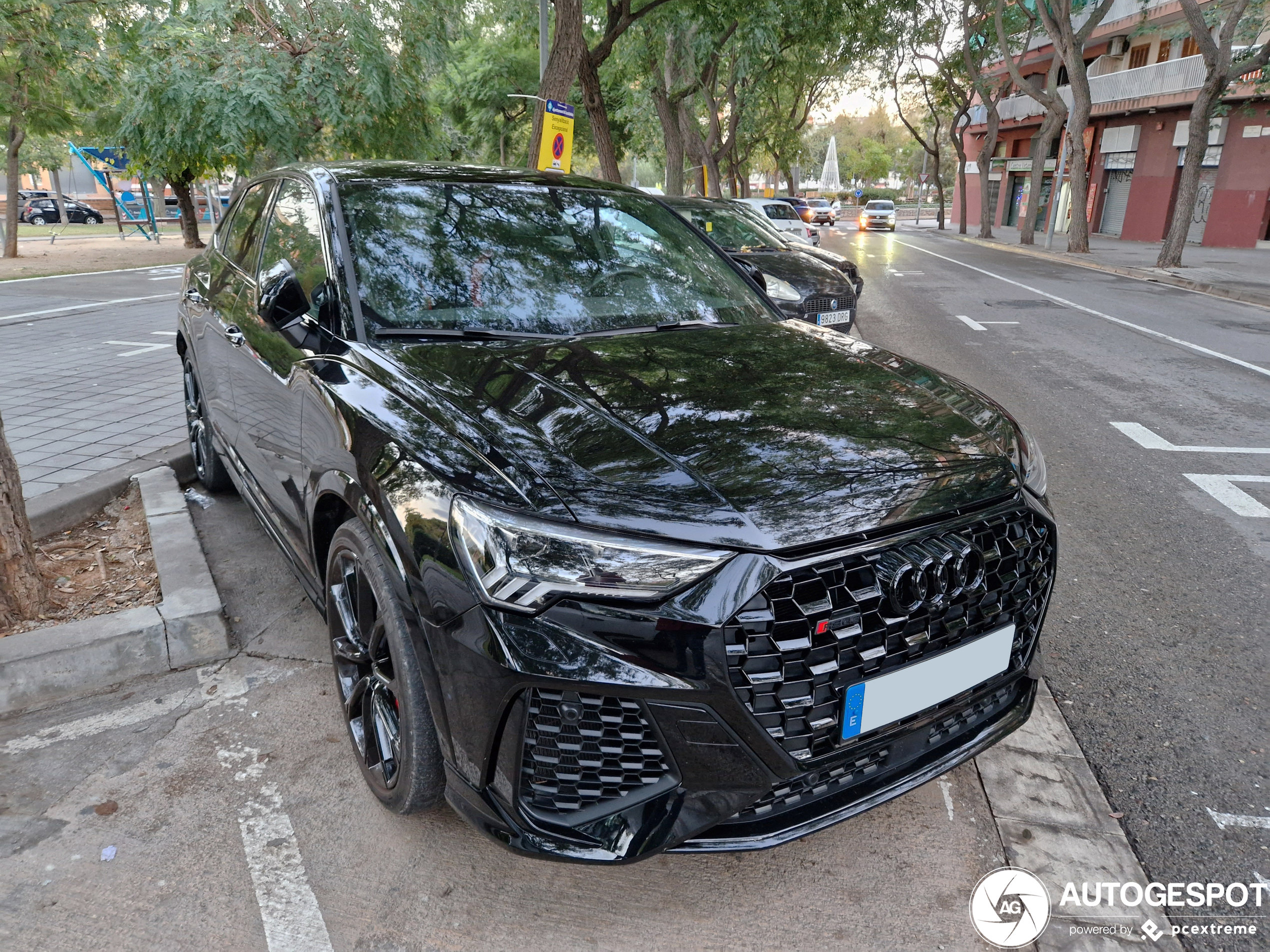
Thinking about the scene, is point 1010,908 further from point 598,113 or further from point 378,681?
point 598,113

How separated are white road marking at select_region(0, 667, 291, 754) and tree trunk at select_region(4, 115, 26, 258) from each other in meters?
18.6

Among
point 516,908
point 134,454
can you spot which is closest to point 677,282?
point 516,908

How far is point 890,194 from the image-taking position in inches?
3248

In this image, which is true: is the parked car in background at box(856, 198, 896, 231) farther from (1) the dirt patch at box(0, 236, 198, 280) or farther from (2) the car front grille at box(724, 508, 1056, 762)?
(2) the car front grille at box(724, 508, 1056, 762)

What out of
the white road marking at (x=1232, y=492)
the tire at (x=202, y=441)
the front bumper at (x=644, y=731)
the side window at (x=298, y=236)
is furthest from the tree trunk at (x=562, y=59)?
the front bumper at (x=644, y=731)

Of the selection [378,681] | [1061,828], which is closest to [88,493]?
[378,681]

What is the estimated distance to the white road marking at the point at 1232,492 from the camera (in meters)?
4.70

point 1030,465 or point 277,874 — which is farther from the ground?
point 1030,465

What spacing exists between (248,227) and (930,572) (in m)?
3.48

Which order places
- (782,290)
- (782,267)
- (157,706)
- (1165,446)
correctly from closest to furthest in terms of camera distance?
(157,706) < (1165,446) < (782,290) < (782,267)

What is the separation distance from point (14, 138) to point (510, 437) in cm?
2179

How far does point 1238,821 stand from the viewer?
2393 millimetres

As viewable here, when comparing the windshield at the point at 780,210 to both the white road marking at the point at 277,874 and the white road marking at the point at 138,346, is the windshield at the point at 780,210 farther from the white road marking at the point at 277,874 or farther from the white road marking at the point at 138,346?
the white road marking at the point at 277,874

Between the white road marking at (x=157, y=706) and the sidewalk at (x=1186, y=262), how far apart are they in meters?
16.8
